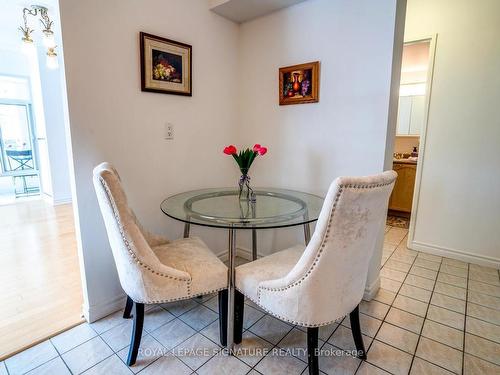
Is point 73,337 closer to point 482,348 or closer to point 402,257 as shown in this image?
point 482,348

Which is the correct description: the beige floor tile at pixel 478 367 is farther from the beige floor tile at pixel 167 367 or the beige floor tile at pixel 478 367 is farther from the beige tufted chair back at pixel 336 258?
the beige floor tile at pixel 167 367

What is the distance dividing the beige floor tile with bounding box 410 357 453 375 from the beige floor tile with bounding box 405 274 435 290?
868mm

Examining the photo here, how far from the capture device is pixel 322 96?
205 cm

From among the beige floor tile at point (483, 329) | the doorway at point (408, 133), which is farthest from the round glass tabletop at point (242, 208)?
the doorway at point (408, 133)

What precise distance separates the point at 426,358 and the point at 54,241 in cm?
345

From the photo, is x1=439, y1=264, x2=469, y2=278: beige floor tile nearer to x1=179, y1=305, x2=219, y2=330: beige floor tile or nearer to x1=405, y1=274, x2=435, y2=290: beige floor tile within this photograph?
x1=405, y1=274, x2=435, y2=290: beige floor tile

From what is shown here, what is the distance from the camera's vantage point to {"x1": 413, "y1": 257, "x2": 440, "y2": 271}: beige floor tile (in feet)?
8.31

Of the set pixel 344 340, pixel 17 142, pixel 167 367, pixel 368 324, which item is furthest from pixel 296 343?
pixel 17 142

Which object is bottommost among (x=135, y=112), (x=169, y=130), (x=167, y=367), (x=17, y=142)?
(x=167, y=367)

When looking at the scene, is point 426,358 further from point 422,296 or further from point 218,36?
point 218,36

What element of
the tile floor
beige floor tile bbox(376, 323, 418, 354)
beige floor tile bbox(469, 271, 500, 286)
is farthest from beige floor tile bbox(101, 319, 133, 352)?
beige floor tile bbox(469, 271, 500, 286)

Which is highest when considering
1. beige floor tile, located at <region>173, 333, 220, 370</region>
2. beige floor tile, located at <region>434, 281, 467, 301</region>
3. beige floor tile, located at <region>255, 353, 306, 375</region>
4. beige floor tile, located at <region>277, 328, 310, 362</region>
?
beige floor tile, located at <region>434, 281, 467, 301</region>

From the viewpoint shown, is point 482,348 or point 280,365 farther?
point 482,348

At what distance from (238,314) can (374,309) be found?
985mm
